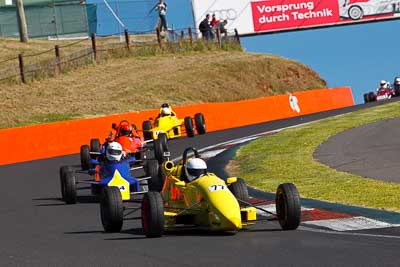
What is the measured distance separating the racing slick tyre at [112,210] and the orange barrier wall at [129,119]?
1551 cm

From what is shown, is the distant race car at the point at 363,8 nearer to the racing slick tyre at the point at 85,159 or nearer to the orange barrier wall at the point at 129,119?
the orange barrier wall at the point at 129,119

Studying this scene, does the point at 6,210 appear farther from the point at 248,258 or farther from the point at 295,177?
the point at 248,258

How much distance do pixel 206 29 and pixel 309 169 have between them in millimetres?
34341

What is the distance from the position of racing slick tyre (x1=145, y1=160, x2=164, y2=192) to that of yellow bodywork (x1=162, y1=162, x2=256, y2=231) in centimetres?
352

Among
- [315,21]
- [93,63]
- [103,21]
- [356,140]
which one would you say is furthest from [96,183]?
[315,21]

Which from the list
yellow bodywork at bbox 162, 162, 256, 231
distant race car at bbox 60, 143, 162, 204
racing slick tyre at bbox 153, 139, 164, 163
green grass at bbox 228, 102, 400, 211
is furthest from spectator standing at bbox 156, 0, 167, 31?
yellow bodywork at bbox 162, 162, 256, 231

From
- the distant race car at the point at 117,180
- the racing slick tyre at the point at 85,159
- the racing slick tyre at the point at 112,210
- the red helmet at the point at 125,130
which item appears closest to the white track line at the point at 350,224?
the racing slick tyre at the point at 112,210

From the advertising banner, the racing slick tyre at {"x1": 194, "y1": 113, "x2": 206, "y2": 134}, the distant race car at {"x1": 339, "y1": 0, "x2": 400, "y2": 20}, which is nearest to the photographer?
the racing slick tyre at {"x1": 194, "y1": 113, "x2": 206, "y2": 134}

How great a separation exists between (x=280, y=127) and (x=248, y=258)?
23148mm

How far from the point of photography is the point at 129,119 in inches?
1288

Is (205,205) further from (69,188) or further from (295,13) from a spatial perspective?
(295,13)

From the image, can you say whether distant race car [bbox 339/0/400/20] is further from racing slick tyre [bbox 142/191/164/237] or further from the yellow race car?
racing slick tyre [bbox 142/191/164/237]

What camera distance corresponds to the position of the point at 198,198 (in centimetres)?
1216

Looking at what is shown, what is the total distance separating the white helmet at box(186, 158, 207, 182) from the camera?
12.6 meters
